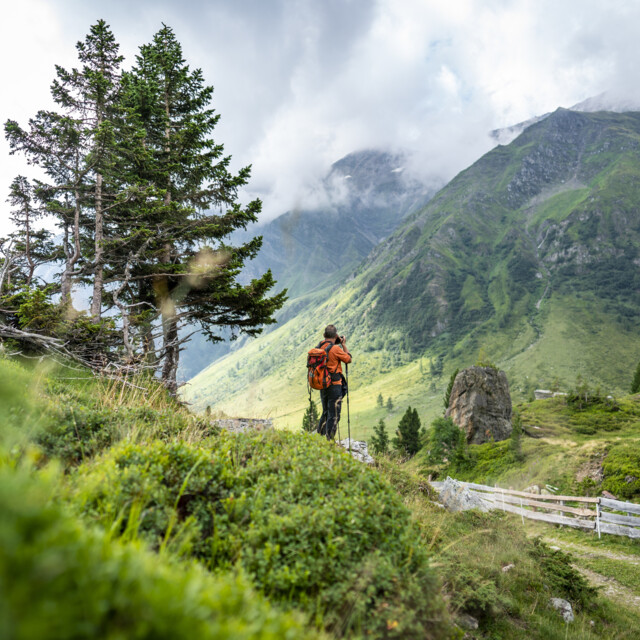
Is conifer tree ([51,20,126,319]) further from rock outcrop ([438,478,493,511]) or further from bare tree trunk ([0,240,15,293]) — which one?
rock outcrop ([438,478,493,511])

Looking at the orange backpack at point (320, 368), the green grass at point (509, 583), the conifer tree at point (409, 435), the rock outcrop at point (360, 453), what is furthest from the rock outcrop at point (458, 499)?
the conifer tree at point (409, 435)

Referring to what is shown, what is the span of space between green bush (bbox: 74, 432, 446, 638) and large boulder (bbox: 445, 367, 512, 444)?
1760 inches

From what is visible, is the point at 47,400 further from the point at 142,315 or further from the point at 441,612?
the point at 142,315

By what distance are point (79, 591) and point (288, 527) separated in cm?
236

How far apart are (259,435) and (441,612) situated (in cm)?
338

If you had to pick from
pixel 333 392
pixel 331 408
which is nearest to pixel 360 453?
pixel 331 408

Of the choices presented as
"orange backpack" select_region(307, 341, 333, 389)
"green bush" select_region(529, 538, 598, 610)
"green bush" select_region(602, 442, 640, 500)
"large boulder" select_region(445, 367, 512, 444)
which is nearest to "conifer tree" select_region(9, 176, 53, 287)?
"orange backpack" select_region(307, 341, 333, 389)

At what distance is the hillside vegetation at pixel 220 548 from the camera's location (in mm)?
1177

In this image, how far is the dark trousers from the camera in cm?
948

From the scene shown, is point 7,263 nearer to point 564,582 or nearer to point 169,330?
point 169,330

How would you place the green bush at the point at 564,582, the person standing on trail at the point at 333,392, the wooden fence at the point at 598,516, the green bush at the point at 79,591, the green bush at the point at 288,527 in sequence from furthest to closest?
1. the wooden fence at the point at 598,516
2. the person standing on trail at the point at 333,392
3. the green bush at the point at 564,582
4. the green bush at the point at 288,527
5. the green bush at the point at 79,591

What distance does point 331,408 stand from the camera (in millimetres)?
9508

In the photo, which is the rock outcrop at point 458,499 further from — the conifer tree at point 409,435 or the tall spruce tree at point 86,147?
the conifer tree at point 409,435

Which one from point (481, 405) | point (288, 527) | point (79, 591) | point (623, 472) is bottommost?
point (288, 527)
